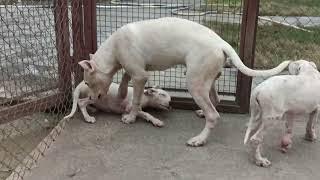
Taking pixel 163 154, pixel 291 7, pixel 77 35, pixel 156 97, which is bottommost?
pixel 163 154

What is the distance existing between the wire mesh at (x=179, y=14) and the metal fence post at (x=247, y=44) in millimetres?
195

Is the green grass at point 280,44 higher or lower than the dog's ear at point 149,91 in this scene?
higher

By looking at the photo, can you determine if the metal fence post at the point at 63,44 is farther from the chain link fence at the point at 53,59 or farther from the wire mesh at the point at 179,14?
the wire mesh at the point at 179,14

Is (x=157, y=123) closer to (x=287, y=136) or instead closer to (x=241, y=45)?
(x=241, y=45)

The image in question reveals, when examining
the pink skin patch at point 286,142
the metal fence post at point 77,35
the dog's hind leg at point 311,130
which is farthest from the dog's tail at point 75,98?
the dog's hind leg at point 311,130

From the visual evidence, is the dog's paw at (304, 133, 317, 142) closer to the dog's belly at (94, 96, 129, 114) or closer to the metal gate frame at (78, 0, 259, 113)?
the metal gate frame at (78, 0, 259, 113)

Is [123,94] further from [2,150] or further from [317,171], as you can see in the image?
[317,171]

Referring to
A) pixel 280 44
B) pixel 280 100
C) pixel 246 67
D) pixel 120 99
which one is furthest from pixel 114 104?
pixel 280 44

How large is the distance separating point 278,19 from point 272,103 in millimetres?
4343

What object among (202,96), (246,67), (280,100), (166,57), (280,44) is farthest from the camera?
(280,44)

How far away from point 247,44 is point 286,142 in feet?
3.31

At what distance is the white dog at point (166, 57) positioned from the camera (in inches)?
151

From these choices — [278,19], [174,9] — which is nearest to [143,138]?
[174,9]

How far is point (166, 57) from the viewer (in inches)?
161
